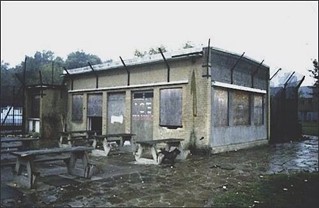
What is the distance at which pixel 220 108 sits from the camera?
39.5ft

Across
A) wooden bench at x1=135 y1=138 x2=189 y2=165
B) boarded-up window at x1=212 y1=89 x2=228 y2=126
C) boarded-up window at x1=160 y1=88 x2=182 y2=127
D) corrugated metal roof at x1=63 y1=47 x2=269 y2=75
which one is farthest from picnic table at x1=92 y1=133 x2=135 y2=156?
boarded-up window at x1=212 y1=89 x2=228 y2=126

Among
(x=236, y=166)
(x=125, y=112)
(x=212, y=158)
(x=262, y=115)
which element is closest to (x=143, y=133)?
(x=125, y=112)

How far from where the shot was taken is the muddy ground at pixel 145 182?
206 inches

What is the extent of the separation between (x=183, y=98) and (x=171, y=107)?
2.21 ft

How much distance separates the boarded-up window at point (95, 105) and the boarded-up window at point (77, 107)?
2.35ft

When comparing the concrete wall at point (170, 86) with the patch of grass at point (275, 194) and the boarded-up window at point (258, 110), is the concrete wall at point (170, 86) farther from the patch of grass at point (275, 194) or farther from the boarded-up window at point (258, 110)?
the boarded-up window at point (258, 110)

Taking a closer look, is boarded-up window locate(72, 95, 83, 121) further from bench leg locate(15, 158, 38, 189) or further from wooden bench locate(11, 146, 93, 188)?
bench leg locate(15, 158, 38, 189)

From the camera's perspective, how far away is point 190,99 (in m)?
11.4

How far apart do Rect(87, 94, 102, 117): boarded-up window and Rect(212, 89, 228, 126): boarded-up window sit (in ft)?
20.0

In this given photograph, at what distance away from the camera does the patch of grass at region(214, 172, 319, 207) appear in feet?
17.3

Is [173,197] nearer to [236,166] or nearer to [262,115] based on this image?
[236,166]

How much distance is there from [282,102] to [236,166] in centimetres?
1050

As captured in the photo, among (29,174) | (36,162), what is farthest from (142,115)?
(29,174)

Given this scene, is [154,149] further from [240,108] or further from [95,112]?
[95,112]
